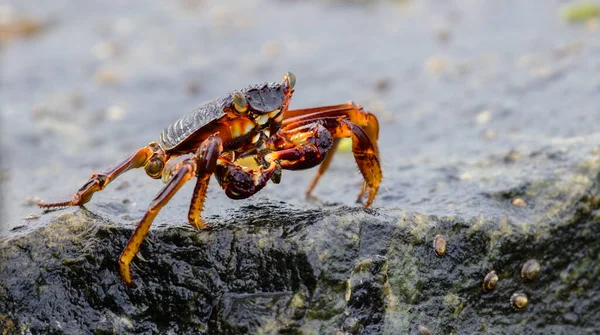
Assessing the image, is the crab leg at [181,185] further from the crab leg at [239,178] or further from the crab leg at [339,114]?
the crab leg at [339,114]

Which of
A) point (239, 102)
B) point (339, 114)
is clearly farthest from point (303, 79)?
point (239, 102)

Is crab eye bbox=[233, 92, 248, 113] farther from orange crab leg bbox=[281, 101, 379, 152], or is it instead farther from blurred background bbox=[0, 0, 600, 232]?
blurred background bbox=[0, 0, 600, 232]

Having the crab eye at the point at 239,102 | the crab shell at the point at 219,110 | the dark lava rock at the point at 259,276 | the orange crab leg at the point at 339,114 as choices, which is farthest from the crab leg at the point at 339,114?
the dark lava rock at the point at 259,276

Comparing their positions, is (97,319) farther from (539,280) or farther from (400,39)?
(400,39)

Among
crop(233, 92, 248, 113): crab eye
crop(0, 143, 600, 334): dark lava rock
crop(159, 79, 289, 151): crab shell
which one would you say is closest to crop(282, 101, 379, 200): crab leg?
crop(159, 79, 289, 151): crab shell

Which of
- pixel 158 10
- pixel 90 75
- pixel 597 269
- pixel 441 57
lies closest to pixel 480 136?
pixel 597 269

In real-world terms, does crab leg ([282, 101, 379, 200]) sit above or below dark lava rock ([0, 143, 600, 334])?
above

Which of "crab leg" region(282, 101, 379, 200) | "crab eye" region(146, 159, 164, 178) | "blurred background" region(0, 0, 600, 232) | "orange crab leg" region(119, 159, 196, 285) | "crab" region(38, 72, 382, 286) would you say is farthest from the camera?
"blurred background" region(0, 0, 600, 232)
